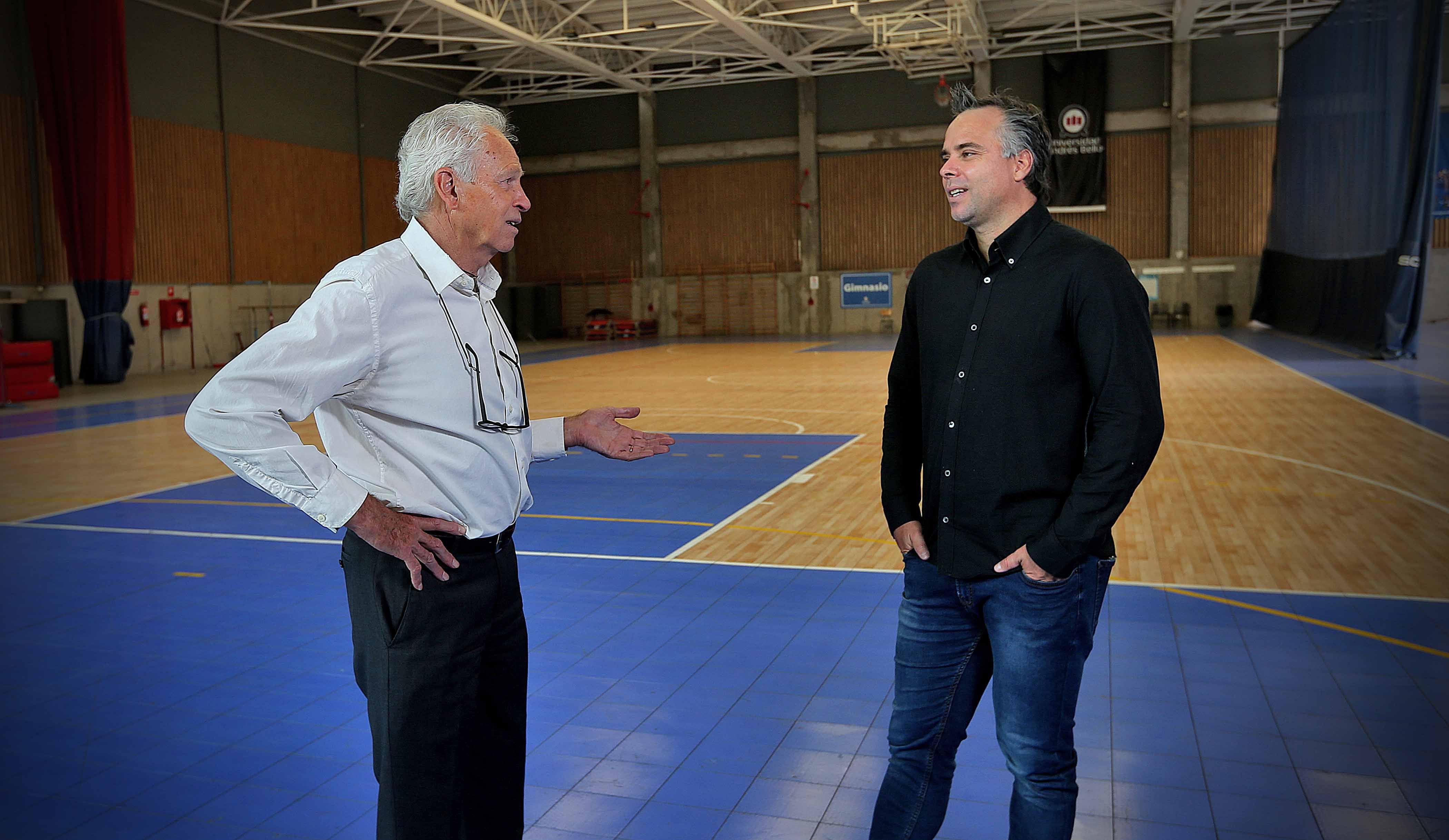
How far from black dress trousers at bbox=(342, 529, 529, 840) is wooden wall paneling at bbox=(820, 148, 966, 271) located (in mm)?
32367

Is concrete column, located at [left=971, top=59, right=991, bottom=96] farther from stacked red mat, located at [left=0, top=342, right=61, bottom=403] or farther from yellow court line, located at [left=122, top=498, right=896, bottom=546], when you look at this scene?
yellow court line, located at [left=122, top=498, right=896, bottom=546]

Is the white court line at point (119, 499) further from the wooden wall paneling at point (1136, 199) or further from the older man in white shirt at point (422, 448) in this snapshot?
the wooden wall paneling at point (1136, 199)

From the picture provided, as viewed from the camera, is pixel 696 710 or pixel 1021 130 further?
pixel 696 710

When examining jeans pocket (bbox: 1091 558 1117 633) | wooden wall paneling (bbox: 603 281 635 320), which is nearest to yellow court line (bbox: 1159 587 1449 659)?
jeans pocket (bbox: 1091 558 1117 633)

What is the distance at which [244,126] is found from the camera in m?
27.1

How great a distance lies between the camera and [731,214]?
36500 millimetres

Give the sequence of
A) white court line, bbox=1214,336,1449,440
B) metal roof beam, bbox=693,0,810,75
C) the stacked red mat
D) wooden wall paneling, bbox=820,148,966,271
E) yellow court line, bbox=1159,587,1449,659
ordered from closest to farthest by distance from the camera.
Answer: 1. yellow court line, bbox=1159,587,1449,659
2. white court line, bbox=1214,336,1449,440
3. the stacked red mat
4. metal roof beam, bbox=693,0,810,75
5. wooden wall paneling, bbox=820,148,966,271

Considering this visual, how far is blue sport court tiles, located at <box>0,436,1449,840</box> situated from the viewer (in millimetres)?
3742

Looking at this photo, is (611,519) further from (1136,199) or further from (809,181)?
(1136,199)

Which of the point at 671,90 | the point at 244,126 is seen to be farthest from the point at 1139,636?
the point at 671,90

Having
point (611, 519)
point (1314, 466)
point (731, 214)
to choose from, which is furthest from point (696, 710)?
point (731, 214)

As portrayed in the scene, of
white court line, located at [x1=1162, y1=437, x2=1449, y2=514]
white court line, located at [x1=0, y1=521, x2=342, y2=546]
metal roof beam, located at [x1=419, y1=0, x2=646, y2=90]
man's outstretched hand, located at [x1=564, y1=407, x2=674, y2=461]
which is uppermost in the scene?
metal roof beam, located at [x1=419, y1=0, x2=646, y2=90]

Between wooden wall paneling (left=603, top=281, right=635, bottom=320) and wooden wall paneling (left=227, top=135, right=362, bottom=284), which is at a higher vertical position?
wooden wall paneling (left=227, top=135, right=362, bottom=284)

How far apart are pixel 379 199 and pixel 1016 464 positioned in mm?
32250
